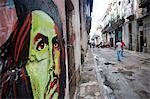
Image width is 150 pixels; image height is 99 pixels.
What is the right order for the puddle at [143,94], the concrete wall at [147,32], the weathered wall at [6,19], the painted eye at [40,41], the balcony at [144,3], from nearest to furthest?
the weathered wall at [6,19], the painted eye at [40,41], the puddle at [143,94], the balcony at [144,3], the concrete wall at [147,32]

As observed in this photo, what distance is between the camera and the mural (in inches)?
59.9

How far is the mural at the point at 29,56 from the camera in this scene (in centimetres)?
152

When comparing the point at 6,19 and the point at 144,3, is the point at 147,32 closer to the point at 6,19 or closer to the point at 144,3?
the point at 144,3

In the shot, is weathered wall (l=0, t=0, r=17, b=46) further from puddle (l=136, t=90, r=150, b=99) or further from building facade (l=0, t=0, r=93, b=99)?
puddle (l=136, t=90, r=150, b=99)

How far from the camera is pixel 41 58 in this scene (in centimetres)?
233

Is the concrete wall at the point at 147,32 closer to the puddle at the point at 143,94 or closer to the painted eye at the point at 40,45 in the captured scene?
the puddle at the point at 143,94

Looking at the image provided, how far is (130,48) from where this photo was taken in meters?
38.7

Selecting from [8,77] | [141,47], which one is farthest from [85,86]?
[141,47]

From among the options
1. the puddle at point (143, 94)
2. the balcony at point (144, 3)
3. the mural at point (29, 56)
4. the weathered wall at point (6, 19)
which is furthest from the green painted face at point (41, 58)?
the balcony at point (144, 3)

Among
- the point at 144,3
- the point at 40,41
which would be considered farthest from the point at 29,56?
the point at 144,3

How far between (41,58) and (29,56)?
395 mm

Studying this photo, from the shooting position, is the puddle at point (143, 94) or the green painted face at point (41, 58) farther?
the puddle at point (143, 94)

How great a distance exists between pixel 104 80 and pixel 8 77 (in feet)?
32.7

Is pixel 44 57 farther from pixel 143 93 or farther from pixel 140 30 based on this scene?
pixel 140 30
